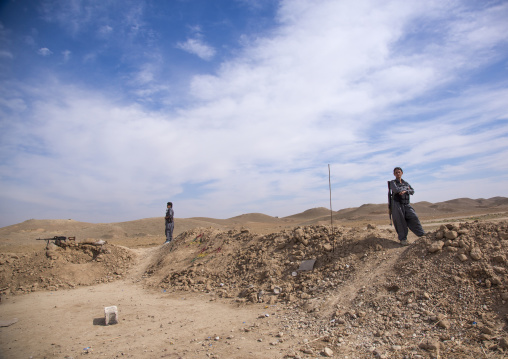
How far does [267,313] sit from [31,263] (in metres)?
8.44

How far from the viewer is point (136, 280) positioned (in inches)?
370

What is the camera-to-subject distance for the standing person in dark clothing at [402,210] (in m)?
6.37

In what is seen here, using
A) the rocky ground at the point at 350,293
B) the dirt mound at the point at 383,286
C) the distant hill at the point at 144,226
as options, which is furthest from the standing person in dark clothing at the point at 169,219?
the distant hill at the point at 144,226

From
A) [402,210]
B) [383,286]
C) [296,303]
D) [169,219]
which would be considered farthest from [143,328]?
[169,219]

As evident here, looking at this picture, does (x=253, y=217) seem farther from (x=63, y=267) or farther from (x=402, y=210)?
(x=402, y=210)

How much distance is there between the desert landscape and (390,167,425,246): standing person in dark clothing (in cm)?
33

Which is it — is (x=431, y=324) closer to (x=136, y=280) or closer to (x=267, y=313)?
(x=267, y=313)

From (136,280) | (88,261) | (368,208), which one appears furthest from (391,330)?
(368,208)

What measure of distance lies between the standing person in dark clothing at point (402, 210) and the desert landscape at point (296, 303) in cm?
33

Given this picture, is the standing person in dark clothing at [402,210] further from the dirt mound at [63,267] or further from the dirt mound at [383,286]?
the dirt mound at [63,267]

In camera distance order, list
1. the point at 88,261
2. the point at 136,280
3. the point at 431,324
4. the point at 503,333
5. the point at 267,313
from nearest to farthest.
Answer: the point at 503,333, the point at 431,324, the point at 267,313, the point at 136,280, the point at 88,261

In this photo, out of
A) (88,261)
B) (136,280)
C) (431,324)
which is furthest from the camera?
(88,261)

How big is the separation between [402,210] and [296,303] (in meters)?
2.85

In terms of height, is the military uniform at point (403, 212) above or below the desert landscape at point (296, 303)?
above
